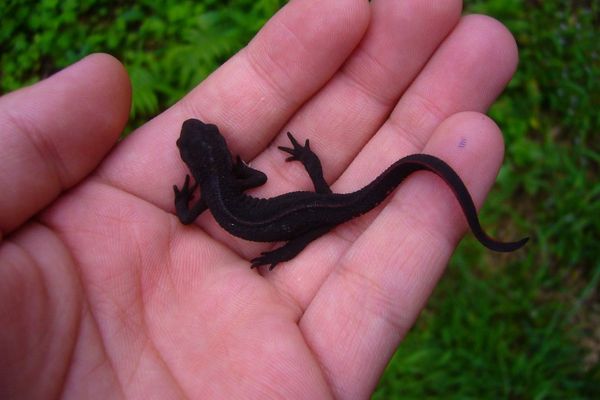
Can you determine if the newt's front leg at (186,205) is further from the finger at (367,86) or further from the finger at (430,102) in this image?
the finger at (430,102)

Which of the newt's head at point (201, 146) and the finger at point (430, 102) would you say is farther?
the newt's head at point (201, 146)

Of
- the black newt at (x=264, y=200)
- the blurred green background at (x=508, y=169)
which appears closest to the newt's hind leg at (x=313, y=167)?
the black newt at (x=264, y=200)

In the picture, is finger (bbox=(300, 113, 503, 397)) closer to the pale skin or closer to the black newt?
the pale skin

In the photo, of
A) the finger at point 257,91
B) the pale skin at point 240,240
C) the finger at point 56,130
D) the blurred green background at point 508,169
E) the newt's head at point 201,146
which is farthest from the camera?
the blurred green background at point 508,169

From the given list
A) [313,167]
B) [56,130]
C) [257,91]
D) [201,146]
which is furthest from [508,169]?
[56,130]

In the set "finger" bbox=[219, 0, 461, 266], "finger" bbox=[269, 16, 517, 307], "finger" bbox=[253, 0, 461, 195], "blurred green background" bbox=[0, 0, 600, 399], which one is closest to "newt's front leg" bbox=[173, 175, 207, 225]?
"finger" bbox=[219, 0, 461, 266]

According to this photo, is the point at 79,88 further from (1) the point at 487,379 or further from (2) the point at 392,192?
(1) the point at 487,379

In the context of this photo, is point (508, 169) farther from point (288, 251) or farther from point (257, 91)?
point (257, 91)
